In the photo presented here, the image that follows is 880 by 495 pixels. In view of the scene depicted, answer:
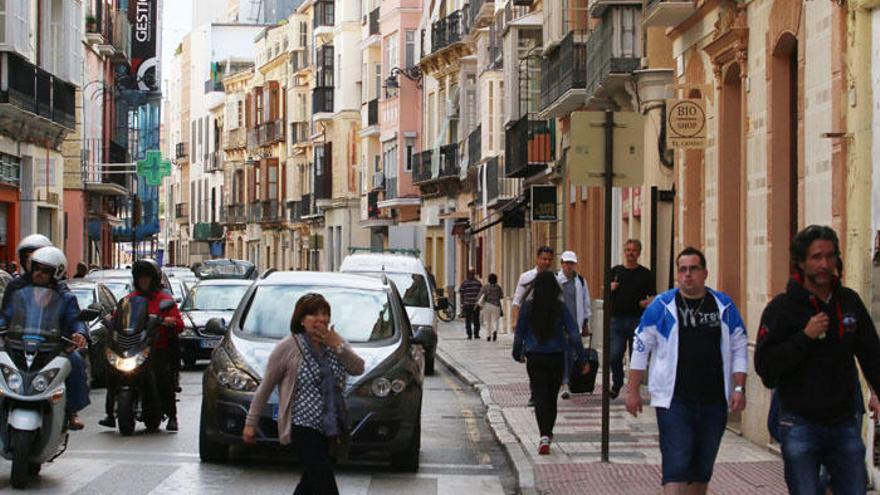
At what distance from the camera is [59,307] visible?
13.5 metres

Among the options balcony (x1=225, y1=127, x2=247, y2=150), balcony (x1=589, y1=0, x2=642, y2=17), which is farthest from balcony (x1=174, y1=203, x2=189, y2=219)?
balcony (x1=589, y1=0, x2=642, y2=17)

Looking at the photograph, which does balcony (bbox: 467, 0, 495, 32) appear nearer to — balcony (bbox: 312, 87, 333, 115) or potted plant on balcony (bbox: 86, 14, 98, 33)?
potted plant on balcony (bbox: 86, 14, 98, 33)

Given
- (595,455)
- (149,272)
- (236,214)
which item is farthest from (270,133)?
(595,455)

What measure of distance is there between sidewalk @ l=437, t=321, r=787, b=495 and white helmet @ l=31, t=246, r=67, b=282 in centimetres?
391

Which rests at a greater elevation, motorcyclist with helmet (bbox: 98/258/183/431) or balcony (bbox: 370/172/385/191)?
balcony (bbox: 370/172/385/191)

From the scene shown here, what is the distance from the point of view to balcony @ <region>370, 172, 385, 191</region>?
236 feet

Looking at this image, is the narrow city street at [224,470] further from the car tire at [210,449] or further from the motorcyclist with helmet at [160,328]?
the motorcyclist with helmet at [160,328]

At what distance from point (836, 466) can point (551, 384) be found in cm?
723

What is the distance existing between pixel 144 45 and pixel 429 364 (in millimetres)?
38814

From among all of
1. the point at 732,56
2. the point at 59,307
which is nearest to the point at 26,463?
the point at 59,307

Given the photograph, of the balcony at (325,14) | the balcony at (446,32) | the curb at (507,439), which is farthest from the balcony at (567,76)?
the balcony at (325,14)

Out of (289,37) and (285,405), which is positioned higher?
(289,37)

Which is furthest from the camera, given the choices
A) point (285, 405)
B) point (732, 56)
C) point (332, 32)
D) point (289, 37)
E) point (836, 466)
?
point (289, 37)

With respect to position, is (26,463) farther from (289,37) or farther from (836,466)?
(289,37)
